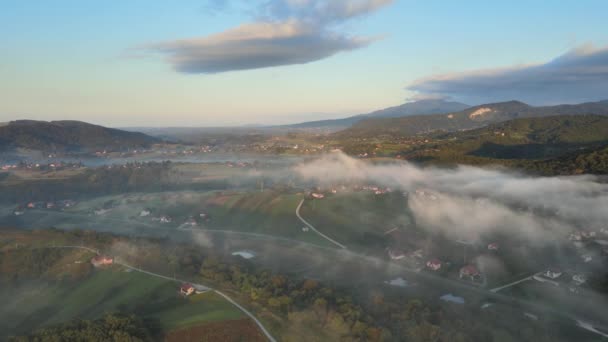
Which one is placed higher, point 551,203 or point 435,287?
point 551,203

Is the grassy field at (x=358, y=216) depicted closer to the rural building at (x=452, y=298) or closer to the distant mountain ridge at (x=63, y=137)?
the rural building at (x=452, y=298)

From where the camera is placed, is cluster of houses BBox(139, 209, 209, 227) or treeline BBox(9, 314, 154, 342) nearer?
treeline BBox(9, 314, 154, 342)

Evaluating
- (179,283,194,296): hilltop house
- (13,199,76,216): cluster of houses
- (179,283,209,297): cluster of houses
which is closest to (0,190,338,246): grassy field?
(13,199,76,216): cluster of houses

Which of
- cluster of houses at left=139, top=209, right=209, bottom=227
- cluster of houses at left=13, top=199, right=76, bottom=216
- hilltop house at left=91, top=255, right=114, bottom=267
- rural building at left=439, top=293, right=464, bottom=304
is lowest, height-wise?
rural building at left=439, top=293, right=464, bottom=304

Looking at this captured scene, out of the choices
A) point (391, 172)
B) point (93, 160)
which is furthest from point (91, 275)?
point (93, 160)

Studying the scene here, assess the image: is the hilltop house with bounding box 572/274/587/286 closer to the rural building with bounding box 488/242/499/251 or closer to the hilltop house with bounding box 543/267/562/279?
the hilltop house with bounding box 543/267/562/279

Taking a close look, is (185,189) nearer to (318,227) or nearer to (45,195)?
(45,195)

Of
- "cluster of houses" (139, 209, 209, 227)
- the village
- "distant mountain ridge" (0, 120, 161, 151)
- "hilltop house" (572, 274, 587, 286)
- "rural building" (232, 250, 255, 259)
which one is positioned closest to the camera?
"hilltop house" (572, 274, 587, 286)

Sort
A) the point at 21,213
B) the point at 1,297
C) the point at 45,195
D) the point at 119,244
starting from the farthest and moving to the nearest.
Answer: the point at 45,195 < the point at 21,213 < the point at 119,244 < the point at 1,297
